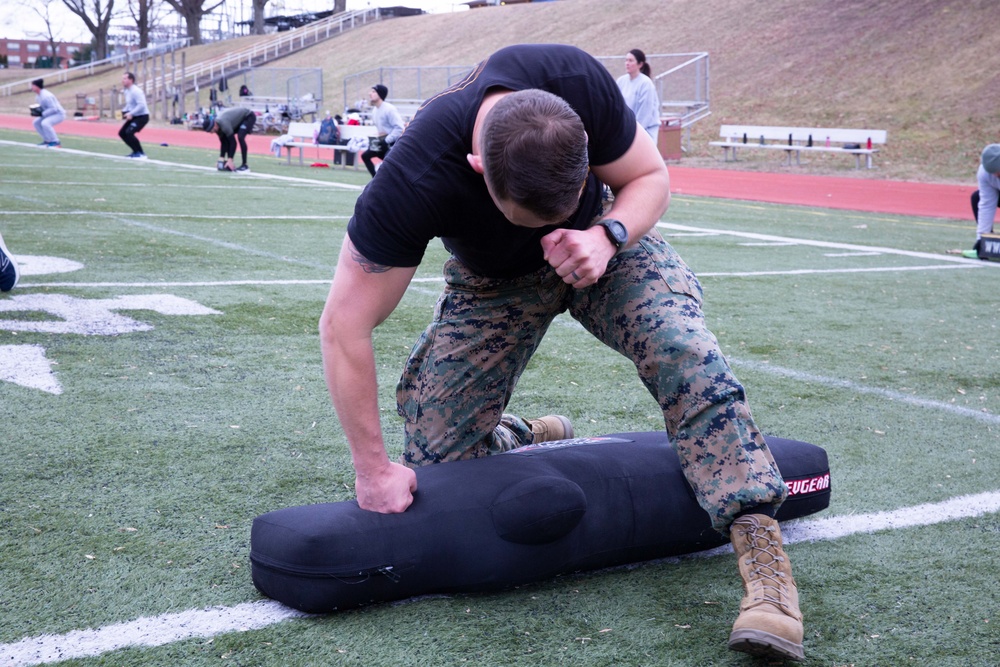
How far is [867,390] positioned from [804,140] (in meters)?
22.3

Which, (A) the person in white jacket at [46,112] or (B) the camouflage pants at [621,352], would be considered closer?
(B) the camouflage pants at [621,352]

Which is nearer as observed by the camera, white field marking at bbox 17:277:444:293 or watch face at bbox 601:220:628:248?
watch face at bbox 601:220:628:248

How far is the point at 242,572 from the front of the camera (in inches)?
102

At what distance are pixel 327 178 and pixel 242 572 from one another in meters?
15.8

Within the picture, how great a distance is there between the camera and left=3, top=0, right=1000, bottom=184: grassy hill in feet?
80.5

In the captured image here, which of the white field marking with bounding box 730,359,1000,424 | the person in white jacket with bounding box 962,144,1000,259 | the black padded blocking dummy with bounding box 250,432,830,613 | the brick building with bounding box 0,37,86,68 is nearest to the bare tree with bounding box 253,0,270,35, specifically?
the brick building with bounding box 0,37,86,68

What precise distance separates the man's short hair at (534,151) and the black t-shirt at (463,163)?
26cm

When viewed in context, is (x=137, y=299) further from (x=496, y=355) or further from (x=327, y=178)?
(x=327, y=178)

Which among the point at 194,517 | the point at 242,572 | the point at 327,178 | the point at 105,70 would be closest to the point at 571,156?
the point at 242,572

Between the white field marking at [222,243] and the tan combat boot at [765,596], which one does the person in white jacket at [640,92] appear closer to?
the white field marking at [222,243]

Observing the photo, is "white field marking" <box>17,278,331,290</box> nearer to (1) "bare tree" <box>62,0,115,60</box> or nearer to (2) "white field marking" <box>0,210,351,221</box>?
(2) "white field marking" <box>0,210,351,221</box>

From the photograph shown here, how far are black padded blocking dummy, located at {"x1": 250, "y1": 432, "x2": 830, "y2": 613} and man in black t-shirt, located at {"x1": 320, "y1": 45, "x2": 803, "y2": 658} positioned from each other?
4.1 inches

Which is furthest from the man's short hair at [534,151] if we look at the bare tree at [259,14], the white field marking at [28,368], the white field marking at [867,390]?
the bare tree at [259,14]

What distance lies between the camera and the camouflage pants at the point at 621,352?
8.24 feet
